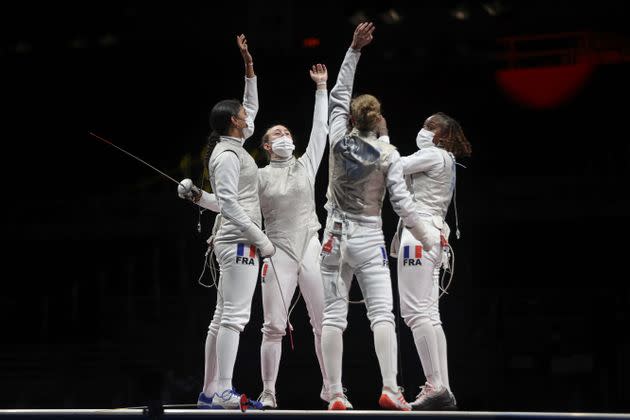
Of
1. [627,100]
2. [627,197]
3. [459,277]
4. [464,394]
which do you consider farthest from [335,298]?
[627,100]

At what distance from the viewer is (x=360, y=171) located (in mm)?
3561

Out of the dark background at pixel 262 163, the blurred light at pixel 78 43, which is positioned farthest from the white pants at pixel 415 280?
the blurred light at pixel 78 43

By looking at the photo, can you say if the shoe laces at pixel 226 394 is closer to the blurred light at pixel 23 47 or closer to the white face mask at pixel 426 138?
the white face mask at pixel 426 138

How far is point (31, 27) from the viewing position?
315 inches

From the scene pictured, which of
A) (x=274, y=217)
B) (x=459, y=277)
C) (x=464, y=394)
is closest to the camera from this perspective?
(x=274, y=217)

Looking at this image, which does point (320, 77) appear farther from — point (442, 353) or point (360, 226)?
point (442, 353)

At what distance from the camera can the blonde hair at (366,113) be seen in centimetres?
361

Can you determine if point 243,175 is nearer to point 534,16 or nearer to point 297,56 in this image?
point 297,56

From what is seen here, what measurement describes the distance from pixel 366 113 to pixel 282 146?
610 millimetres

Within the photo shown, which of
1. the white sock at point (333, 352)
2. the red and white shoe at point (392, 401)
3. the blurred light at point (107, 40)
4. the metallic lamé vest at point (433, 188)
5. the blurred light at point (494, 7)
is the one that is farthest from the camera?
the blurred light at point (107, 40)

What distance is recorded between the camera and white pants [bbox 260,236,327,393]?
13.0ft

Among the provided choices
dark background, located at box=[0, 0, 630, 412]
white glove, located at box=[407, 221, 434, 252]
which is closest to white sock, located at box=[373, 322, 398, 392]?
white glove, located at box=[407, 221, 434, 252]

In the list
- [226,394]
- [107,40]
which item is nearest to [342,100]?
[226,394]

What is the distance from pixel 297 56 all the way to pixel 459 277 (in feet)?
6.83
